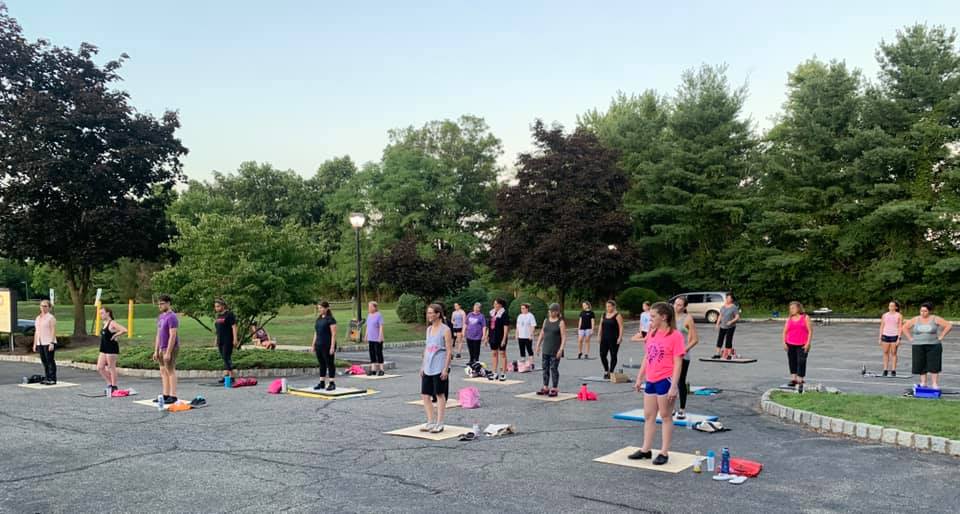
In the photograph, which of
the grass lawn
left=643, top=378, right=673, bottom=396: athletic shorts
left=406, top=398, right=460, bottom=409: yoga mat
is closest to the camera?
left=643, top=378, right=673, bottom=396: athletic shorts

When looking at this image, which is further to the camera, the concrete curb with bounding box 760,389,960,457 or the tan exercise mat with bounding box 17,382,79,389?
the tan exercise mat with bounding box 17,382,79,389

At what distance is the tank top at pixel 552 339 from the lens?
12.7 m

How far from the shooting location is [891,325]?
51.5 ft

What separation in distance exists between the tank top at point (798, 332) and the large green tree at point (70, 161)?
24721mm

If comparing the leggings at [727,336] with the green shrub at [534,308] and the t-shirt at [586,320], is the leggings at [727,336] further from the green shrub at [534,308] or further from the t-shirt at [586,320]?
the green shrub at [534,308]

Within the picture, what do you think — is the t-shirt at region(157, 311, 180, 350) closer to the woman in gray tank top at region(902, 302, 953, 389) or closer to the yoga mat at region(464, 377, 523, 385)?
the yoga mat at region(464, 377, 523, 385)

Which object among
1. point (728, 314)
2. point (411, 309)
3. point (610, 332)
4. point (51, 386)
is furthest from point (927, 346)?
point (411, 309)

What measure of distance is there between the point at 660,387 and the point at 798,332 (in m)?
6.99

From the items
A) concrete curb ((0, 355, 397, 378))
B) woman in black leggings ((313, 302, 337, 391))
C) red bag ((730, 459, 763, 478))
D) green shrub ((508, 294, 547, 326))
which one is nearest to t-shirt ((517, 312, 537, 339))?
concrete curb ((0, 355, 397, 378))

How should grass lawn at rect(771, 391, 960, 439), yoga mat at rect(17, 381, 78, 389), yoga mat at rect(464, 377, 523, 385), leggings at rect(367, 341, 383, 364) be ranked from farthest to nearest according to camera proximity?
leggings at rect(367, 341, 383, 364), yoga mat at rect(464, 377, 523, 385), yoga mat at rect(17, 381, 78, 389), grass lawn at rect(771, 391, 960, 439)

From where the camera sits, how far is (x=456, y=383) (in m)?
15.1

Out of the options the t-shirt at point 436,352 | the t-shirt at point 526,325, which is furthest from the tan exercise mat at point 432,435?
the t-shirt at point 526,325

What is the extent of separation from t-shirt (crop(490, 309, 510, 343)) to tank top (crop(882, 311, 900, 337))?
828 centimetres

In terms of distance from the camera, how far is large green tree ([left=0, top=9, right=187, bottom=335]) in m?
27.0
